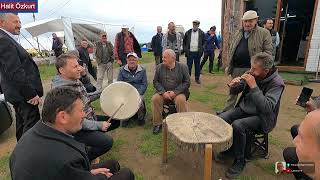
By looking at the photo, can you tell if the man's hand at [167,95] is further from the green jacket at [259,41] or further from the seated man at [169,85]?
the green jacket at [259,41]

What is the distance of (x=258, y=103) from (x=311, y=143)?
2.05 meters

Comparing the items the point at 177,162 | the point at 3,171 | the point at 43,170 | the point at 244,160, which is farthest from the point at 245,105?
the point at 3,171

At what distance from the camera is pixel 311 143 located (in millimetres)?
1143

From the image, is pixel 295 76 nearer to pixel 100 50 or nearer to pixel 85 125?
pixel 100 50

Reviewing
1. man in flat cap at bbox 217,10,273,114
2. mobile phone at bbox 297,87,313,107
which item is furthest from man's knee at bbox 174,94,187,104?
mobile phone at bbox 297,87,313,107

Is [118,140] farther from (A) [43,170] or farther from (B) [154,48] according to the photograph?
(B) [154,48]

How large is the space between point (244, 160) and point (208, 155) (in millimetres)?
969

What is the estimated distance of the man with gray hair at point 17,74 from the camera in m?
3.17

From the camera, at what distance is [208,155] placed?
103 inches

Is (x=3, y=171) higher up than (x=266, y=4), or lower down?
lower down

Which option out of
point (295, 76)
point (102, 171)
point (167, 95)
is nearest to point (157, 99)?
point (167, 95)

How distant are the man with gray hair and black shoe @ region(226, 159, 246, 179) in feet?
8.19

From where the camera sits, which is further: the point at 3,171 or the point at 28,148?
the point at 3,171

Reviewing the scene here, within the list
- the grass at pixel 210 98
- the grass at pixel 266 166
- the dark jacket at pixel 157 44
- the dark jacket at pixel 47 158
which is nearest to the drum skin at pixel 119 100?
the grass at pixel 266 166
